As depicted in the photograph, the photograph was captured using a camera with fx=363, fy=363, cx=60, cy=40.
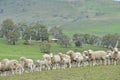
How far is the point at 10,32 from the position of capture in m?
125

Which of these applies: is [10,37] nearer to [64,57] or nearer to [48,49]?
[48,49]

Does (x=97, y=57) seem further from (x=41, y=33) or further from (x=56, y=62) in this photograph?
(x=41, y=33)

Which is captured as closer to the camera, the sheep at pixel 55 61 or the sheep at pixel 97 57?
the sheep at pixel 55 61

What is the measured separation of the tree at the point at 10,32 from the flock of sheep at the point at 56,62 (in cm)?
7589

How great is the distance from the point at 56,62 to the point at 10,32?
82.2m

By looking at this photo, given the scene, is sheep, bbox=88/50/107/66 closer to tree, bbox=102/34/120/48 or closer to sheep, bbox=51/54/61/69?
sheep, bbox=51/54/61/69

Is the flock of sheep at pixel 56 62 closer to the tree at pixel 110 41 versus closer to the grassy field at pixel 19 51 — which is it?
the grassy field at pixel 19 51

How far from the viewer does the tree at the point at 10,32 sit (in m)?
122

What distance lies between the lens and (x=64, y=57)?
45250 mm

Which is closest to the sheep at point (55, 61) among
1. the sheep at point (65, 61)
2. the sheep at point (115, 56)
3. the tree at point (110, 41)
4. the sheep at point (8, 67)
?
the sheep at point (65, 61)

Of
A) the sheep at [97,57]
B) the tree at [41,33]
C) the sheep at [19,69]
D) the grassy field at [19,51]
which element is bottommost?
the grassy field at [19,51]

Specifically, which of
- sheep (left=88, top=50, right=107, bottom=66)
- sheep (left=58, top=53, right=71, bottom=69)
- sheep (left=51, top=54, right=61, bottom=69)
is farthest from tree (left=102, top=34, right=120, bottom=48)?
sheep (left=51, top=54, right=61, bottom=69)

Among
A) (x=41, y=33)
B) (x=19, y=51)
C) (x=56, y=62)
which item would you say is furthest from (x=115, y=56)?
(x=41, y=33)

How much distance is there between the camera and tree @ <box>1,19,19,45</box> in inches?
4796
